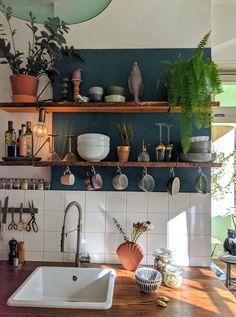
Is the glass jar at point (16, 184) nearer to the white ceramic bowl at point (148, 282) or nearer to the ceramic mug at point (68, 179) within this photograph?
the ceramic mug at point (68, 179)

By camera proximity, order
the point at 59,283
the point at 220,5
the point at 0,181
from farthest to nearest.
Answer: the point at 220,5 < the point at 0,181 < the point at 59,283

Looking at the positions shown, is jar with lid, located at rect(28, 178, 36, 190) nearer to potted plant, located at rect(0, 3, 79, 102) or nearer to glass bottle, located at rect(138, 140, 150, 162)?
potted plant, located at rect(0, 3, 79, 102)

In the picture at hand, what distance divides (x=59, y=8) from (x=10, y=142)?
912mm

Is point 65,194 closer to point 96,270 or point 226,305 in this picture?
point 96,270

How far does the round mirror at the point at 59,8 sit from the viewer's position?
51.0 inches

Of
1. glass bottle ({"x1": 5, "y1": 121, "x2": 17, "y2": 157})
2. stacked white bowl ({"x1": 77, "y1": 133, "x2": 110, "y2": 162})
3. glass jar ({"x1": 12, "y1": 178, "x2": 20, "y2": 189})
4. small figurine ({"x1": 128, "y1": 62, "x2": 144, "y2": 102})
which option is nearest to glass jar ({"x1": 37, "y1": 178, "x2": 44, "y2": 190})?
glass jar ({"x1": 12, "y1": 178, "x2": 20, "y2": 189})

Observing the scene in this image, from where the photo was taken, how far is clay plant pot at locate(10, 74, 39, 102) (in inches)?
69.9

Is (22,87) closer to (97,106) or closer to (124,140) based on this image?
(97,106)

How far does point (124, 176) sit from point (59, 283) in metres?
0.78

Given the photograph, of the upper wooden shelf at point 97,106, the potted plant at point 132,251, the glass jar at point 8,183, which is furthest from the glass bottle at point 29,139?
the potted plant at point 132,251

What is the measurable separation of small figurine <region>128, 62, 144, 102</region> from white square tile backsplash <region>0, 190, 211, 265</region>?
0.68 m

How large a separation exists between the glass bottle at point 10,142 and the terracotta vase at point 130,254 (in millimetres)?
950

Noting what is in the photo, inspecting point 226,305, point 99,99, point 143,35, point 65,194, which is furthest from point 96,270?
point 143,35

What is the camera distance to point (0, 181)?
1.91 metres
